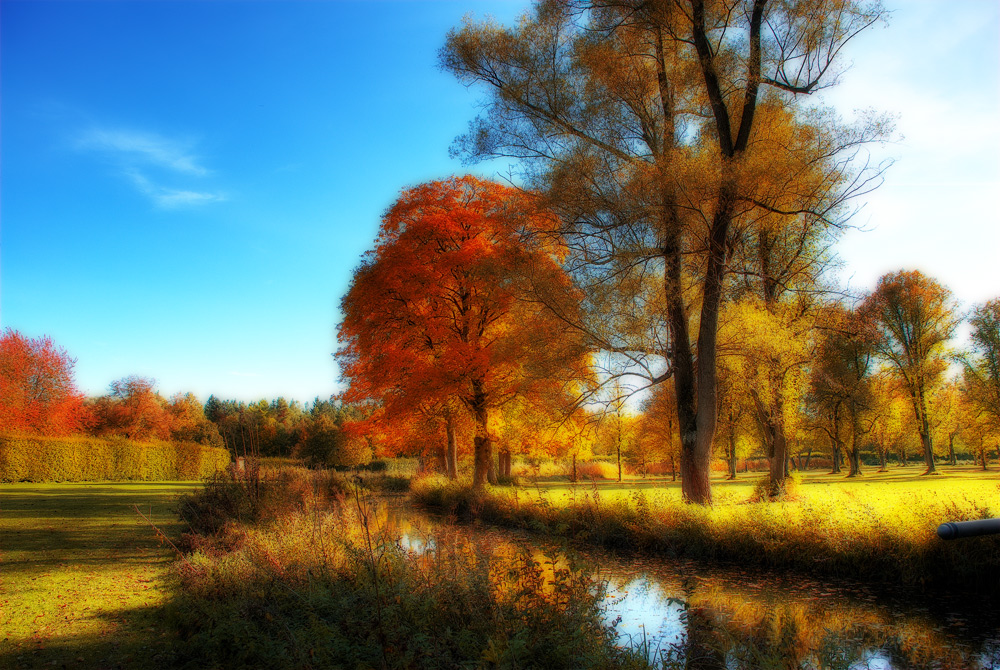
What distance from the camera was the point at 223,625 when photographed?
539cm

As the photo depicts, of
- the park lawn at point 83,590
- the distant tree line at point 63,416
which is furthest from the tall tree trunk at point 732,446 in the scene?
the park lawn at point 83,590

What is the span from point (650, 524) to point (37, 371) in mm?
39955

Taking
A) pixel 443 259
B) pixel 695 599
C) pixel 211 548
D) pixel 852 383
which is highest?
pixel 443 259

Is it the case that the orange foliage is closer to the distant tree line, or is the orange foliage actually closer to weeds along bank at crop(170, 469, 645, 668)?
the distant tree line

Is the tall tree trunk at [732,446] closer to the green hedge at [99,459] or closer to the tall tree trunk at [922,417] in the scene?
the tall tree trunk at [922,417]

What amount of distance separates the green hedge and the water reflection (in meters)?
20.9

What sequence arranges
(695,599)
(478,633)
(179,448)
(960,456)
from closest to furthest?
(478,633)
(695,599)
(179,448)
(960,456)

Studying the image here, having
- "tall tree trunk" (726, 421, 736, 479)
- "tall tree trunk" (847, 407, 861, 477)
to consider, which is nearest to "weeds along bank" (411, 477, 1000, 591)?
"tall tree trunk" (726, 421, 736, 479)

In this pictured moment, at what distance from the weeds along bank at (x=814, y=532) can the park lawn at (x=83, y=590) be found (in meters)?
4.29

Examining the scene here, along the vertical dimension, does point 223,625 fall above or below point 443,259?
below

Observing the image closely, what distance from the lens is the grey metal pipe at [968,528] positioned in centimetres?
221

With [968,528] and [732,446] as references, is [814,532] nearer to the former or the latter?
[968,528]

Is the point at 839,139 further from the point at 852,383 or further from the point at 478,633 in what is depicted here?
the point at 852,383

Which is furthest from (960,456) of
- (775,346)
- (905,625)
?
(905,625)
